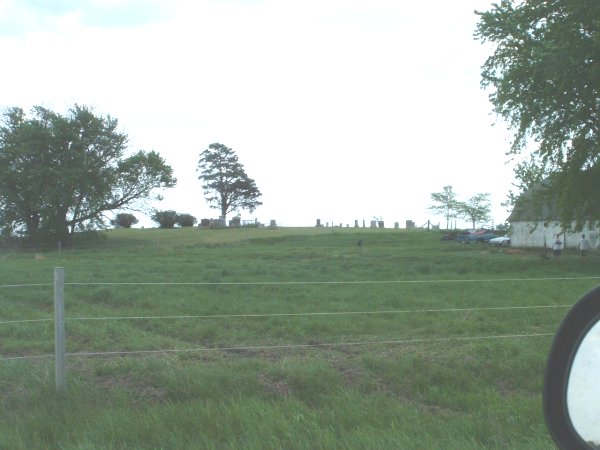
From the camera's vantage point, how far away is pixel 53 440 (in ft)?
16.2

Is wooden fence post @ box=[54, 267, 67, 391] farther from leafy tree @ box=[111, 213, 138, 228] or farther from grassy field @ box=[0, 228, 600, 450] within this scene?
leafy tree @ box=[111, 213, 138, 228]

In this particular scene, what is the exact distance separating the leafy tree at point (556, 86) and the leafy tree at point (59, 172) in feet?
123

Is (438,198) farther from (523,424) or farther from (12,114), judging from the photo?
(523,424)

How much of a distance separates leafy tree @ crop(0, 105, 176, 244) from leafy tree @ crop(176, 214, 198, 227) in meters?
29.4

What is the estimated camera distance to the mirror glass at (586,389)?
109 inches

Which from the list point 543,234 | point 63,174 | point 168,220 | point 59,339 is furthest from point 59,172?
point 59,339

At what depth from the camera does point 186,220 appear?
88625mm

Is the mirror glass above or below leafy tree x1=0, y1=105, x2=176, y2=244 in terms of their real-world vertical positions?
below

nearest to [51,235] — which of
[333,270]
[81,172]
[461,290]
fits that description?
[81,172]

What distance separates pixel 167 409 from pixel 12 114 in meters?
60.6

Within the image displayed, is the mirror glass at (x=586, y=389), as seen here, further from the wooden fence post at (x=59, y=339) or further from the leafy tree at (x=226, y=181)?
the leafy tree at (x=226, y=181)

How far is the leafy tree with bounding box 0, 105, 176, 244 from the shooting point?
178 ft

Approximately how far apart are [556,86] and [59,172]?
41.0 m

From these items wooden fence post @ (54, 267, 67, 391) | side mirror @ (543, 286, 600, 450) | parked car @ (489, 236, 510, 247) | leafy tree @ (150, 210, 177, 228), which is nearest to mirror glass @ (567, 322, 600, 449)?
side mirror @ (543, 286, 600, 450)
